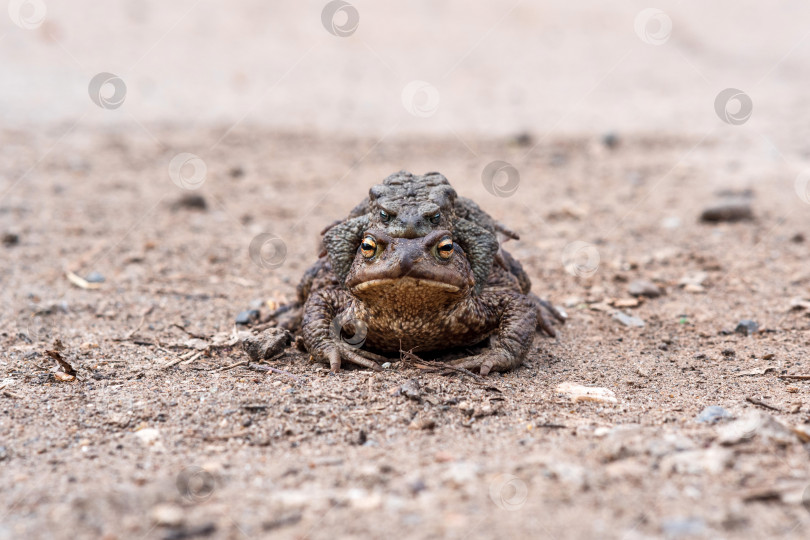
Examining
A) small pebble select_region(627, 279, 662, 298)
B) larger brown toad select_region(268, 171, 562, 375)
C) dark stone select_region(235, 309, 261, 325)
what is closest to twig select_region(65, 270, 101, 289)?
dark stone select_region(235, 309, 261, 325)

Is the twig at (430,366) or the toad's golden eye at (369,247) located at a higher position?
the toad's golden eye at (369,247)

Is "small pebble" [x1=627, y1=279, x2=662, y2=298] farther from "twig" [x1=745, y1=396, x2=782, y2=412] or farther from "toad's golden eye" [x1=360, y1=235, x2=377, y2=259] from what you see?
"toad's golden eye" [x1=360, y1=235, x2=377, y2=259]

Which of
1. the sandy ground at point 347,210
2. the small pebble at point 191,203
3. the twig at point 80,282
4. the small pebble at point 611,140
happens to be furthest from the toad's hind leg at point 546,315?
the small pebble at point 611,140

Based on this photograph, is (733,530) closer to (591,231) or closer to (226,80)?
(591,231)

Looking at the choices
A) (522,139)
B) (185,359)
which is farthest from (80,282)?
(522,139)

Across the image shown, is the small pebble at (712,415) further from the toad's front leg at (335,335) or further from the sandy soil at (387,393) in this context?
the toad's front leg at (335,335)

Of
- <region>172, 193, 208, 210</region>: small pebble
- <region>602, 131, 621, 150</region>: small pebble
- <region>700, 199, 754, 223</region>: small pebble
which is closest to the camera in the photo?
<region>700, 199, 754, 223</region>: small pebble
